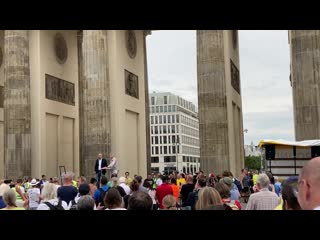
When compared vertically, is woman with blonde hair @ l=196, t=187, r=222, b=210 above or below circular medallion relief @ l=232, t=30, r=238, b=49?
below

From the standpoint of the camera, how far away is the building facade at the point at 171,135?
122 m

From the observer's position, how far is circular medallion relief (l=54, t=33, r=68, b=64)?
30.6m

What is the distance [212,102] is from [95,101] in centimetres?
657

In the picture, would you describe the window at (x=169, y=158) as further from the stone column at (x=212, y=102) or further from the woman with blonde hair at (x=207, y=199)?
the woman with blonde hair at (x=207, y=199)

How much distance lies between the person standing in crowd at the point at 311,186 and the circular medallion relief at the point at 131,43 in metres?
27.8

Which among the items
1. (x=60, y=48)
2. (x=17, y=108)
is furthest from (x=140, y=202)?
(x=60, y=48)

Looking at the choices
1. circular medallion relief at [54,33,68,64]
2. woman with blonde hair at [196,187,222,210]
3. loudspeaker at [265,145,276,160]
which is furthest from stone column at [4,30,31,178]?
woman with blonde hair at [196,187,222,210]

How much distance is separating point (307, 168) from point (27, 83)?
1027 inches

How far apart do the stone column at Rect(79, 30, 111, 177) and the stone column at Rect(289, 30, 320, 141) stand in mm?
10892

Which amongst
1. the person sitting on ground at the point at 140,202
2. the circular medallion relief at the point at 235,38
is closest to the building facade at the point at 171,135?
the circular medallion relief at the point at 235,38

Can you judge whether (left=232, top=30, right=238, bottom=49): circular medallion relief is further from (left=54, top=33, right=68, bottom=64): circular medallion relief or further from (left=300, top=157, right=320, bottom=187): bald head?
(left=300, top=157, right=320, bottom=187): bald head

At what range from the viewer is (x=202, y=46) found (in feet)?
85.6
